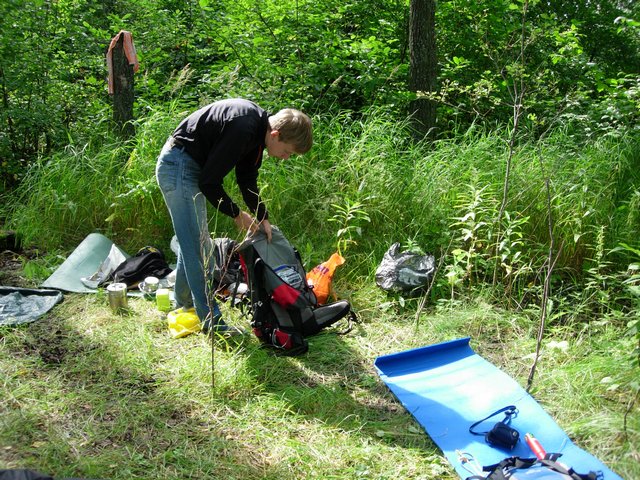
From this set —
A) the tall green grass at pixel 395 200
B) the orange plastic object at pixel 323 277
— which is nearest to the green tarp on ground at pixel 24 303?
the tall green grass at pixel 395 200

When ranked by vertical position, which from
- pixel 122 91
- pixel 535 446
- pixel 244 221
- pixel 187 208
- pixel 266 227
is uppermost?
pixel 122 91

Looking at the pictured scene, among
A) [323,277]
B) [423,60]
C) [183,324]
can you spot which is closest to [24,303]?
[183,324]

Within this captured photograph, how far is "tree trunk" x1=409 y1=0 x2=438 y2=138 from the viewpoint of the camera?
561cm

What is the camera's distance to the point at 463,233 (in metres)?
4.40

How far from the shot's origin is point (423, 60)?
573 centimetres

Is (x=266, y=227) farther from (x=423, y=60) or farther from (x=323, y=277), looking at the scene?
(x=423, y=60)

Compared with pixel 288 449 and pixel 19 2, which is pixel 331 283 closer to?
pixel 288 449

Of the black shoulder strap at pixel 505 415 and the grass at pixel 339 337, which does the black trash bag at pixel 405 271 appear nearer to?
the grass at pixel 339 337

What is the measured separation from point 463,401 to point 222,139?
195 cm

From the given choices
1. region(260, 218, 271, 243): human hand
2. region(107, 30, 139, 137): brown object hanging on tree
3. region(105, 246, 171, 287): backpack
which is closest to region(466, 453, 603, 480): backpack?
region(260, 218, 271, 243): human hand

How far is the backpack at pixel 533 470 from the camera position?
2.36m

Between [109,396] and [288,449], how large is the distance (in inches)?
42.3

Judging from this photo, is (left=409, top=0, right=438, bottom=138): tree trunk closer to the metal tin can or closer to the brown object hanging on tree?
the brown object hanging on tree

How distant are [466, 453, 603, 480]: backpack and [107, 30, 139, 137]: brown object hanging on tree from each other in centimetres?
451
